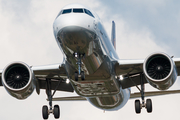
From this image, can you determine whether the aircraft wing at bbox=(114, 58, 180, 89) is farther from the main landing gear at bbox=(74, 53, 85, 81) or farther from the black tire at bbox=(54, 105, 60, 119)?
the black tire at bbox=(54, 105, 60, 119)

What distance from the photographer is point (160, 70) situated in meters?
23.6

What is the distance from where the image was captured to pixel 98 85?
25.4m

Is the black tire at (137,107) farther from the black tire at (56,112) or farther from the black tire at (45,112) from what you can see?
the black tire at (45,112)

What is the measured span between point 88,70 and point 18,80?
4395mm

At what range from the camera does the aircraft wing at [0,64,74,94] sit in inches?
1013

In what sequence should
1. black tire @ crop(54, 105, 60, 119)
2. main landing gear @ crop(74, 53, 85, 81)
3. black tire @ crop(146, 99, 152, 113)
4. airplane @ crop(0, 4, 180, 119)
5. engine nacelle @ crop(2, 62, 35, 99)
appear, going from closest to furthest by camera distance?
airplane @ crop(0, 4, 180, 119)
main landing gear @ crop(74, 53, 85, 81)
engine nacelle @ crop(2, 62, 35, 99)
black tire @ crop(146, 99, 152, 113)
black tire @ crop(54, 105, 60, 119)

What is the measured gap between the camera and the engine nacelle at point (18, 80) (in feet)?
79.9

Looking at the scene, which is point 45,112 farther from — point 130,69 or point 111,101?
point 130,69

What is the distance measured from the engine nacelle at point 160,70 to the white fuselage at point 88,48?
227 centimetres

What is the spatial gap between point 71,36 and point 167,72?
641 cm

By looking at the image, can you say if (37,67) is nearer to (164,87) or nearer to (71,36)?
(71,36)

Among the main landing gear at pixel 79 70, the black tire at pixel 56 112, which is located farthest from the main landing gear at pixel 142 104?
the main landing gear at pixel 79 70

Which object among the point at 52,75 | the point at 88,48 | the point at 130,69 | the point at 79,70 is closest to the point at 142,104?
the point at 130,69

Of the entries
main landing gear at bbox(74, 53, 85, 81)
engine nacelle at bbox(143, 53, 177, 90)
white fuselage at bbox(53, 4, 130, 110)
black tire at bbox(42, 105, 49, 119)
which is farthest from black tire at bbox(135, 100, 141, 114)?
black tire at bbox(42, 105, 49, 119)
